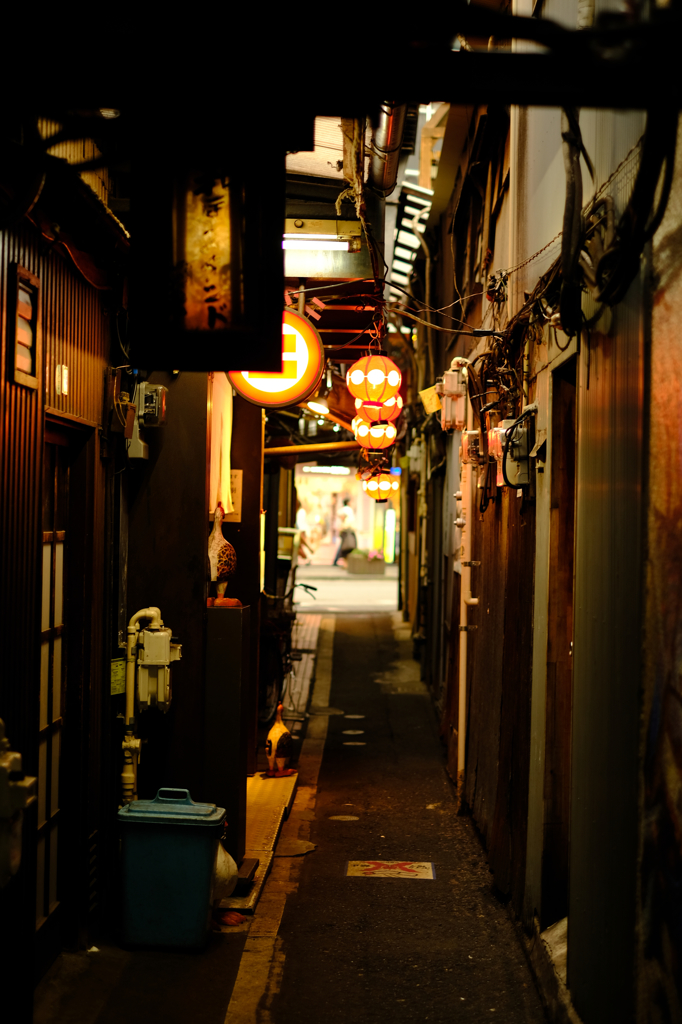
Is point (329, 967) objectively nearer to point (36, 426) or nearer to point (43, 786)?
point (43, 786)

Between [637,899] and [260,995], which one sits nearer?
[637,899]

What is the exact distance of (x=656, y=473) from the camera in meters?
3.99

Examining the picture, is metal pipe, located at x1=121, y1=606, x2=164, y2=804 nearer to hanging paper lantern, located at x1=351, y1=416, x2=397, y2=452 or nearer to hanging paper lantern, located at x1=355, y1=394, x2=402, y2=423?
hanging paper lantern, located at x1=355, y1=394, x2=402, y2=423

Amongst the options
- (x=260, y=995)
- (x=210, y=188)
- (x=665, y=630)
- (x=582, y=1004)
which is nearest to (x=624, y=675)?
(x=665, y=630)

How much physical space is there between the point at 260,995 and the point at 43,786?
2.07m

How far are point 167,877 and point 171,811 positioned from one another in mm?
469

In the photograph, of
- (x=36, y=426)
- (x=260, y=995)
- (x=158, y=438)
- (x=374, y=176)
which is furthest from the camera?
(x=374, y=176)

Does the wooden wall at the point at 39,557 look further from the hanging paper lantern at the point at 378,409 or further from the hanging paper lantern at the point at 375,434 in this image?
the hanging paper lantern at the point at 375,434

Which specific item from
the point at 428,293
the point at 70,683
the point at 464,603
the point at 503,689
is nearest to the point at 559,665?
the point at 503,689

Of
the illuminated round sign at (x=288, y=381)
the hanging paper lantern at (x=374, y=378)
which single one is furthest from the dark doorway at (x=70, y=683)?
the hanging paper lantern at (x=374, y=378)

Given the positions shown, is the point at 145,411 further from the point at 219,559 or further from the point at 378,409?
the point at 378,409

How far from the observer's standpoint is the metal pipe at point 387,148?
7504 mm

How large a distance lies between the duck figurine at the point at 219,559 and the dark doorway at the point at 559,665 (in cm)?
334

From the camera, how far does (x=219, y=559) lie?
27.7 ft
